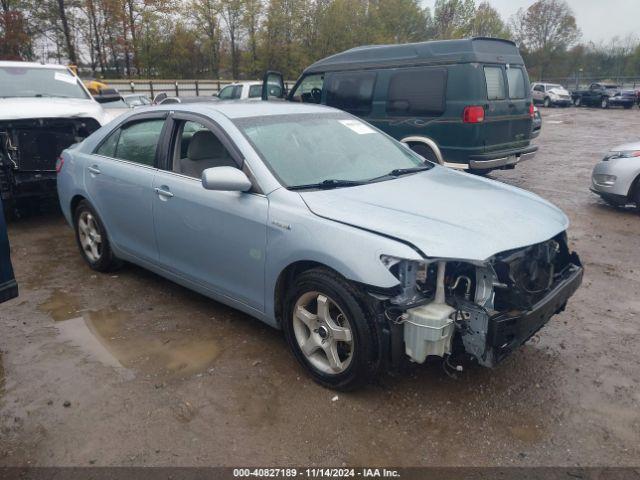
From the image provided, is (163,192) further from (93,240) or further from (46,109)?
(46,109)

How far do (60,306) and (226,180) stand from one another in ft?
7.06

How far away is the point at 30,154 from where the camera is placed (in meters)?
6.50

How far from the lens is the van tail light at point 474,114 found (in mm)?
7371

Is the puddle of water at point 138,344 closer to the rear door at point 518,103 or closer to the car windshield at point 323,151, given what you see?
the car windshield at point 323,151

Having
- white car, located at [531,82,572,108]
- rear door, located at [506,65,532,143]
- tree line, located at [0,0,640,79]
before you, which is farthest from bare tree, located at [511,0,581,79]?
rear door, located at [506,65,532,143]

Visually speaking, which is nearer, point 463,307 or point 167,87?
point 463,307

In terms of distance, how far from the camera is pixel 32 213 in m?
7.46

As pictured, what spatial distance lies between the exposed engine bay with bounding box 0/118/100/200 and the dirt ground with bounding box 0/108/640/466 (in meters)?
2.39

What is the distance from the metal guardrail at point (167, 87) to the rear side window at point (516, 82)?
19220 millimetres

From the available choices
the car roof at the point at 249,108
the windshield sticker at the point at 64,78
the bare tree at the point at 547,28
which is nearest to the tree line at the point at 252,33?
the bare tree at the point at 547,28

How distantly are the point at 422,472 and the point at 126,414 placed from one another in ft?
5.33

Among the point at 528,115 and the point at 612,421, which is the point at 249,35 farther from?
the point at 612,421

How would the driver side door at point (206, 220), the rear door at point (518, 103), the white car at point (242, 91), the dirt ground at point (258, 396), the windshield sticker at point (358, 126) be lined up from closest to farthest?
the dirt ground at point (258, 396) → the driver side door at point (206, 220) → the windshield sticker at point (358, 126) → the rear door at point (518, 103) → the white car at point (242, 91)

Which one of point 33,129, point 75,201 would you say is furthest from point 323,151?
point 33,129
